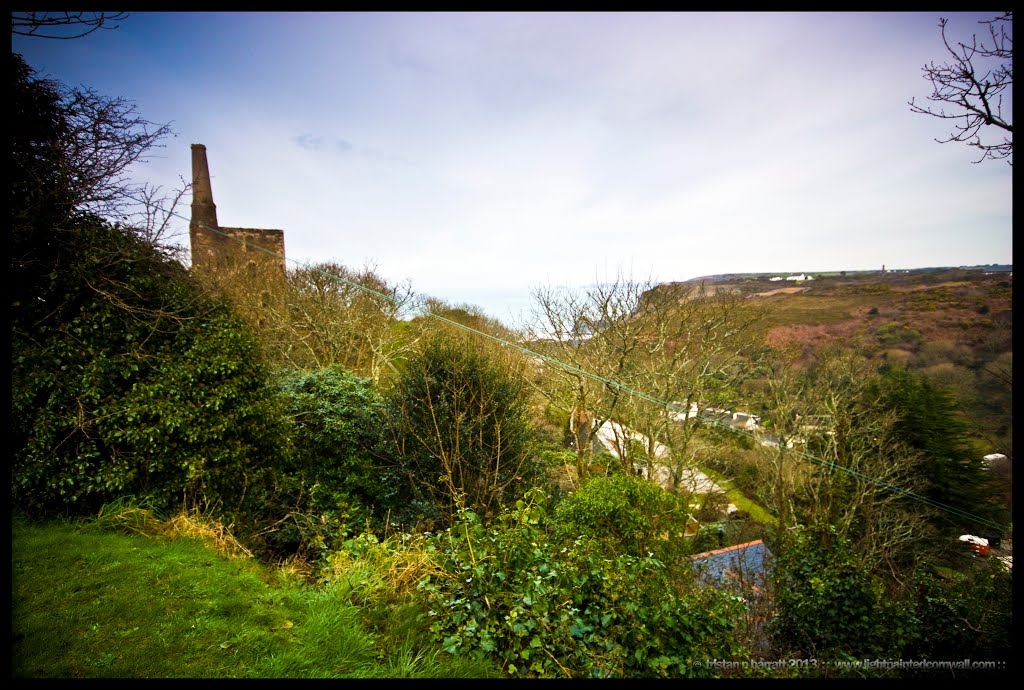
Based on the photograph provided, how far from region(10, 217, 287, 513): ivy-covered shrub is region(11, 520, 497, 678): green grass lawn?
62 centimetres

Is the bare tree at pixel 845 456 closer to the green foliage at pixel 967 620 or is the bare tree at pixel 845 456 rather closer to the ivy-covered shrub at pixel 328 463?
the green foliage at pixel 967 620

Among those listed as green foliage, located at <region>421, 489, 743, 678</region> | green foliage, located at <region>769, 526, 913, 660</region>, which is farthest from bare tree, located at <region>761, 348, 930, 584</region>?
green foliage, located at <region>421, 489, 743, 678</region>

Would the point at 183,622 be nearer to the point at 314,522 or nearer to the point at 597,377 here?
the point at 314,522

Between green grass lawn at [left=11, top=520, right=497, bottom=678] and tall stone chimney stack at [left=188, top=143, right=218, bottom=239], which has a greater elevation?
tall stone chimney stack at [left=188, top=143, right=218, bottom=239]

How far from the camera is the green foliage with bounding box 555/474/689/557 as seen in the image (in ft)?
16.4

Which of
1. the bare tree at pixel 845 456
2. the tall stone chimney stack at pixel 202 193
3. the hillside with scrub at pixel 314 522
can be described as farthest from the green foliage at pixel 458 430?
the tall stone chimney stack at pixel 202 193

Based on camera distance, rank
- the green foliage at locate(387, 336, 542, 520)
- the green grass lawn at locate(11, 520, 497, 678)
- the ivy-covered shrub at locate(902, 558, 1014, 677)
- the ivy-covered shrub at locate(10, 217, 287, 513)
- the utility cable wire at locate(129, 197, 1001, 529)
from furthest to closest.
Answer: the utility cable wire at locate(129, 197, 1001, 529), the green foliage at locate(387, 336, 542, 520), the ivy-covered shrub at locate(902, 558, 1014, 677), the ivy-covered shrub at locate(10, 217, 287, 513), the green grass lawn at locate(11, 520, 497, 678)

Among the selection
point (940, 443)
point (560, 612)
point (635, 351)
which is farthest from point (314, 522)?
point (940, 443)

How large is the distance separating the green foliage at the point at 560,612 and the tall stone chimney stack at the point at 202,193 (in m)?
22.0

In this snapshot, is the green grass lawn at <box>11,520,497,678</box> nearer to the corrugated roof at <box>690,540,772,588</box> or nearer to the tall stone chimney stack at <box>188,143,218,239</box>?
the corrugated roof at <box>690,540,772,588</box>

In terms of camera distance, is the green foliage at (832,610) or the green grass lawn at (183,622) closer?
the green grass lawn at (183,622)

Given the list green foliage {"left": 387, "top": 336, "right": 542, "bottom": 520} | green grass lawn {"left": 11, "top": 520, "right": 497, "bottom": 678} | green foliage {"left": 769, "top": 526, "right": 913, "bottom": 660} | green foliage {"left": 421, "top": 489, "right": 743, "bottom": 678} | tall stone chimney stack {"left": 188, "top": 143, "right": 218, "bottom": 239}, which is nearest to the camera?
green grass lawn {"left": 11, "top": 520, "right": 497, "bottom": 678}

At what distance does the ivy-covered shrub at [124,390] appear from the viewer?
3752mm

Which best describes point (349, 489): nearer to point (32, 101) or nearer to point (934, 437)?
point (32, 101)
